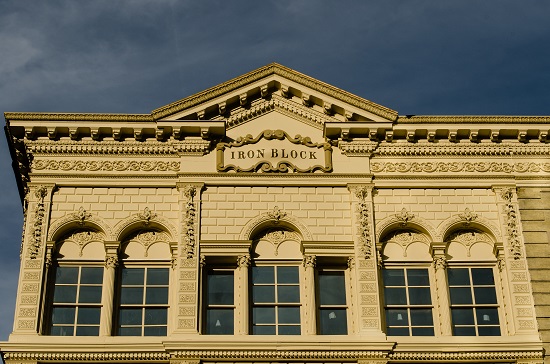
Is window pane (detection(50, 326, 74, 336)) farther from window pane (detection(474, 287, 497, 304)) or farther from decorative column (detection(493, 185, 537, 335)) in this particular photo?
decorative column (detection(493, 185, 537, 335))

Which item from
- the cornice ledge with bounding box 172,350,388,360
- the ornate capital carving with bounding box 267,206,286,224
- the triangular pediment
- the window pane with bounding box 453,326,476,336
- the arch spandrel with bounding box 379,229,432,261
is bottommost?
the cornice ledge with bounding box 172,350,388,360

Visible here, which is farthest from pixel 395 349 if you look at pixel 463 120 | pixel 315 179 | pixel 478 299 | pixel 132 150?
pixel 132 150

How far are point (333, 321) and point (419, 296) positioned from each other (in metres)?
2.72

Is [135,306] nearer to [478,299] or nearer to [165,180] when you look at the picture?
[165,180]

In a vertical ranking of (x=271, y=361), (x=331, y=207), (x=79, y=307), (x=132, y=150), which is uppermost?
(x=132, y=150)

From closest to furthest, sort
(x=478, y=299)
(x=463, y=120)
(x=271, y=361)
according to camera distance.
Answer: (x=271, y=361) < (x=478, y=299) < (x=463, y=120)

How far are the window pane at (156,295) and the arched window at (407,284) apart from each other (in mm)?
6482

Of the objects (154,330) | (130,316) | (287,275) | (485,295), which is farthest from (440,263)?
(130,316)

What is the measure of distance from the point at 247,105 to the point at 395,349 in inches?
369

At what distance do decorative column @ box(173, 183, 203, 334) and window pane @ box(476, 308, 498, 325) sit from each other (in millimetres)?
8267

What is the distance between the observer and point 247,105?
32.8 m

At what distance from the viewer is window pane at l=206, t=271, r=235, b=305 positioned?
97.4 feet

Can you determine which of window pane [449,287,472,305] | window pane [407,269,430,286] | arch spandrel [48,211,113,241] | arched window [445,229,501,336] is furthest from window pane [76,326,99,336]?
window pane [449,287,472,305]

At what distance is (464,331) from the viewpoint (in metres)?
29.6
